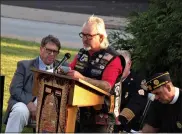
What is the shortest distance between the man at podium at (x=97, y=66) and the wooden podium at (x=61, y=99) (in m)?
0.25

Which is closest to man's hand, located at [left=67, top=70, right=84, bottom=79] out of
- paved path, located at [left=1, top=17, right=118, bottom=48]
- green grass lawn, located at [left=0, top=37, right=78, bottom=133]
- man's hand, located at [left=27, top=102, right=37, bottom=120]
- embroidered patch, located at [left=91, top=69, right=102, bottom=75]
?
embroidered patch, located at [left=91, top=69, right=102, bottom=75]

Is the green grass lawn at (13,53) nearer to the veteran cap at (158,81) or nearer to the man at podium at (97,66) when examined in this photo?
the man at podium at (97,66)

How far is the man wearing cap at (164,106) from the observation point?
16.8 ft

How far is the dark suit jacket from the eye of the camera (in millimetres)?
7418

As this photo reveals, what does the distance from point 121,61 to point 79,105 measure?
0.78m

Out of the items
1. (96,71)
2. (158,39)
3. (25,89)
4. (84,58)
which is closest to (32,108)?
(25,89)

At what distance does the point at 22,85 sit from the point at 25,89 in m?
0.07

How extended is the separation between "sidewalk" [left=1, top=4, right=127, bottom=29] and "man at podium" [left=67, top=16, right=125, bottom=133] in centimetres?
1823

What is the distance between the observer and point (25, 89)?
754 cm

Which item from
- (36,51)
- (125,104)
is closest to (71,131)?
(125,104)

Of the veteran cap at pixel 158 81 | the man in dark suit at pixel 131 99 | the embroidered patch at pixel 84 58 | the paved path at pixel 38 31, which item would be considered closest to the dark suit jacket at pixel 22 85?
the man in dark suit at pixel 131 99

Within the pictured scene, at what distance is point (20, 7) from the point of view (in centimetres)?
3016

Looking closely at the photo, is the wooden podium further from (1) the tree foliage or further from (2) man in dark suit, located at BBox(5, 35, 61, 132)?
(1) the tree foliage

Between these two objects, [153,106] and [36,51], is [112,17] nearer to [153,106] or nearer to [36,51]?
[36,51]
